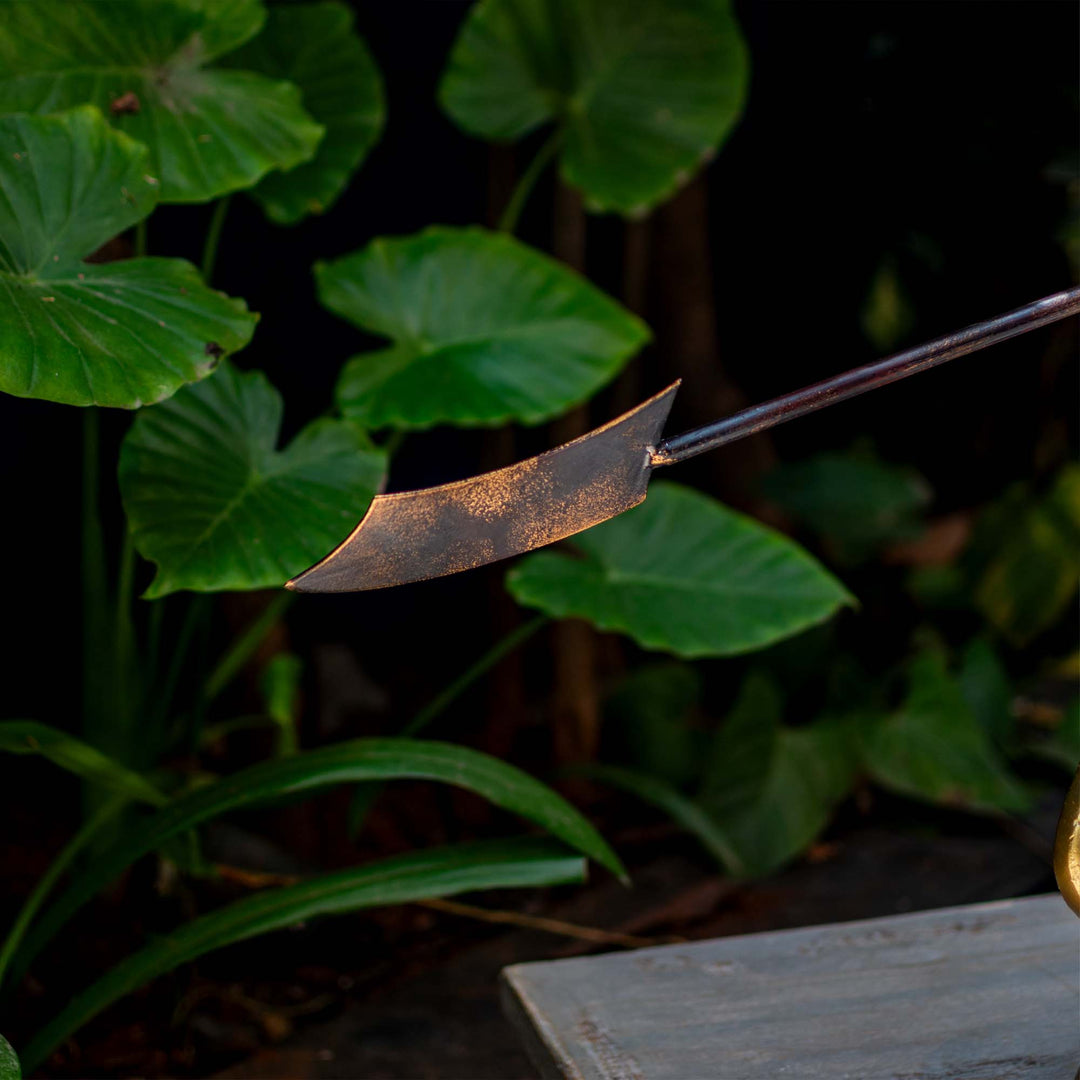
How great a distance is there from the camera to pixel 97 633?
128 centimetres

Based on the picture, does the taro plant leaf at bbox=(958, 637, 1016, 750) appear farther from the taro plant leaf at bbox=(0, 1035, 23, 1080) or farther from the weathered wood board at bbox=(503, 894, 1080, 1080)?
the taro plant leaf at bbox=(0, 1035, 23, 1080)

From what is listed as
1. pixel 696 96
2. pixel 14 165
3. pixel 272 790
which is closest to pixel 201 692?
pixel 272 790

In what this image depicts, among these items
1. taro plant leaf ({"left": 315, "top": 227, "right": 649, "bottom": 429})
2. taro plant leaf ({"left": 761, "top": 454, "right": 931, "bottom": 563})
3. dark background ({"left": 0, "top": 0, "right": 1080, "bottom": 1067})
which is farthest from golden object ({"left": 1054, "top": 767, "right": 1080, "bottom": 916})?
taro plant leaf ({"left": 761, "top": 454, "right": 931, "bottom": 563})

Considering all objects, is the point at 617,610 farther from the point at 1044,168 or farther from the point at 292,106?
the point at 1044,168

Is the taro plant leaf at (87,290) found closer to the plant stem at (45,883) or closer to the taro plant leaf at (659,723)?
the plant stem at (45,883)

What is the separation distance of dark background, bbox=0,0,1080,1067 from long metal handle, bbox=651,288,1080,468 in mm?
1290

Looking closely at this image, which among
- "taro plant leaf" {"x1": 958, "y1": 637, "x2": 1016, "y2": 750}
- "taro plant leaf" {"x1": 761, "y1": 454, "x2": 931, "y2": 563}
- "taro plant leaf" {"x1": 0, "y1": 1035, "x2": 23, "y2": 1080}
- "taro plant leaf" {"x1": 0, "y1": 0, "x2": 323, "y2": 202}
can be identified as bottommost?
"taro plant leaf" {"x1": 958, "y1": 637, "x2": 1016, "y2": 750}

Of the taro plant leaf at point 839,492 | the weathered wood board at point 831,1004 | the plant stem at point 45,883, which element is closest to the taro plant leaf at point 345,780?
the plant stem at point 45,883

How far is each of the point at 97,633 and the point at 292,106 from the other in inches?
26.1

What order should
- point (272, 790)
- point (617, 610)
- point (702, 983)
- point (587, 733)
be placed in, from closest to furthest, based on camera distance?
point (702, 983) < point (272, 790) < point (617, 610) < point (587, 733)

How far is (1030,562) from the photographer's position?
2.33m

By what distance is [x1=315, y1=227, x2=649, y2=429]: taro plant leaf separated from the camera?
122 cm

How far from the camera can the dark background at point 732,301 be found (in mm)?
1760

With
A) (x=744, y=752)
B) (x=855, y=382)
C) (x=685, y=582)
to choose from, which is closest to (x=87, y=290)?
(x=855, y=382)
